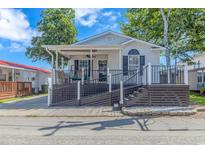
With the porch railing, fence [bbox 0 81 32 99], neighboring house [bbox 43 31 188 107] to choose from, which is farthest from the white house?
fence [bbox 0 81 32 99]

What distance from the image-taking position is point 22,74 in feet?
96.4

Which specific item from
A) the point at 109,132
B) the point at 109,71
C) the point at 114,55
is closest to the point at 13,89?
the point at 114,55

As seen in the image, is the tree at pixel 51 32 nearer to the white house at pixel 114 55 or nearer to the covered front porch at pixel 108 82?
the white house at pixel 114 55

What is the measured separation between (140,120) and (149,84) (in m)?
3.39

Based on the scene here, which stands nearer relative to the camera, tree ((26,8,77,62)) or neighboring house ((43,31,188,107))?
neighboring house ((43,31,188,107))

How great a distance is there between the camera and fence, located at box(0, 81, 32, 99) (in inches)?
799

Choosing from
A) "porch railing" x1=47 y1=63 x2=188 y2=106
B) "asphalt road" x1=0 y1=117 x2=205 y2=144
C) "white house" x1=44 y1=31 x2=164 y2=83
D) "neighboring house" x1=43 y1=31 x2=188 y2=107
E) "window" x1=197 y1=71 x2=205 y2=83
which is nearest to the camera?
"asphalt road" x1=0 y1=117 x2=205 y2=144

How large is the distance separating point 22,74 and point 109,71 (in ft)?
55.6

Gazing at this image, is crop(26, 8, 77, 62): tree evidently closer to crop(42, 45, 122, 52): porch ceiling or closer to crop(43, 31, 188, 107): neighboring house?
crop(43, 31, 188, 107): neighboring house

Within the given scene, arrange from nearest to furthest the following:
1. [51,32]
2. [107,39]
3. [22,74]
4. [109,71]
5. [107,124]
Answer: [107,124] < [109,71] < [107,39] < [22,74] < [51,32]

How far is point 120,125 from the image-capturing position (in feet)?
27.5

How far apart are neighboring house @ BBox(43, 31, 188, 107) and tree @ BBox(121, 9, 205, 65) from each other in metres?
4.98

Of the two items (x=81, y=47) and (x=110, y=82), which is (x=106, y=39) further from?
(x=110, y=82)
